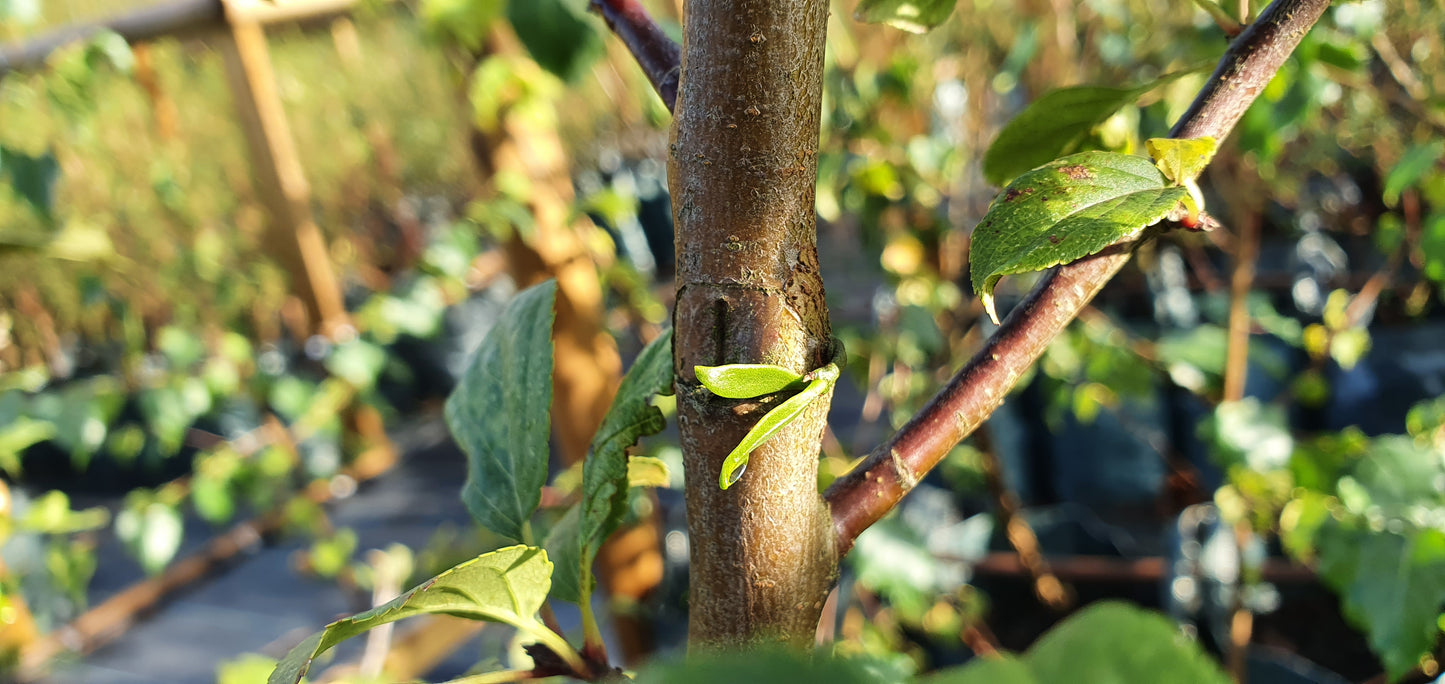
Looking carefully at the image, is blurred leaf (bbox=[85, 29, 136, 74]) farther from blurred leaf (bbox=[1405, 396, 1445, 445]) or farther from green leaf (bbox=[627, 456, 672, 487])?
blurred leaf (bbox=[1405, 396, 1445, 445])

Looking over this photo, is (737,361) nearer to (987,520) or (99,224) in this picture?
(987,520)

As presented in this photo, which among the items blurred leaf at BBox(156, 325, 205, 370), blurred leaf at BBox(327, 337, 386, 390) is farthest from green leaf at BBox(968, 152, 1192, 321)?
blurred leaf at BBox(156, 325, 205, 370)

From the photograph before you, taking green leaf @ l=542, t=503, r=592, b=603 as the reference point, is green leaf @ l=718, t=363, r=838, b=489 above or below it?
above

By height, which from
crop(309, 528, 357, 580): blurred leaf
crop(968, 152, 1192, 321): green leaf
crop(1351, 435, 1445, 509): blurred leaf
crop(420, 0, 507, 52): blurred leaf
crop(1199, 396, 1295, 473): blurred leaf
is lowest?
crop(309, 528, 357, 580): blurred leaf

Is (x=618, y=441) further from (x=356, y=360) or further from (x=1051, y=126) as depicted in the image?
(x=356, y=360)

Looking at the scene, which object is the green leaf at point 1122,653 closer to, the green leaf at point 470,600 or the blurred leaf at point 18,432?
the green leaf at point 470,600

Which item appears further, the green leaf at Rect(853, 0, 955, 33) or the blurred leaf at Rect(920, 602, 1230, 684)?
the green leaf at Rect(853, 0, 955, 33)

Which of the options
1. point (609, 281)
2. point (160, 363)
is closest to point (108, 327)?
point (160, 363)
